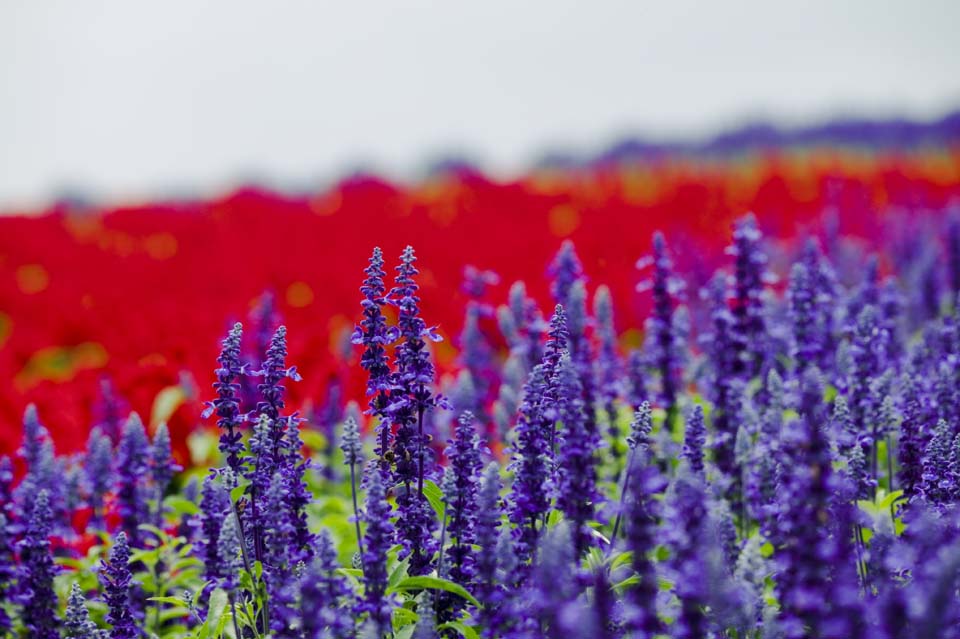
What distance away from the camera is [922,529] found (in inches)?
87.7

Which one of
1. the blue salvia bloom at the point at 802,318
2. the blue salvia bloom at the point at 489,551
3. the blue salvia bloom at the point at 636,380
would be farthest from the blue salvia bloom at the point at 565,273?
the blue salvia bloom at the point at 489,551

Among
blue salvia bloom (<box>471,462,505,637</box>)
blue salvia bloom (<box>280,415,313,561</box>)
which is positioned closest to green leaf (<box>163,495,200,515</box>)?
blue salvia bloom (<box>280,415,313,561</box>)

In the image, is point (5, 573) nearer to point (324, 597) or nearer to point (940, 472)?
point (324, 597)

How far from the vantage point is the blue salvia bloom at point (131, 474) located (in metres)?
4.24

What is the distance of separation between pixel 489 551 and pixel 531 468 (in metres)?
0.30

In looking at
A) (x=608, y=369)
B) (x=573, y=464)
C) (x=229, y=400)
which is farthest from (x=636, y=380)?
(x=229, y=400)

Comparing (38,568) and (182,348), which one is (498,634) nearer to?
(38,568)

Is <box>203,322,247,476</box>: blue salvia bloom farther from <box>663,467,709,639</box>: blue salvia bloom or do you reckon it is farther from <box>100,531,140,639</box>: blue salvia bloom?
<box>663,467,709,639</box>: blue salvia bloom

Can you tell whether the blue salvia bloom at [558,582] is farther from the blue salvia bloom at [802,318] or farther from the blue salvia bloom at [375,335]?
the blue salvia bloom at [802,318]

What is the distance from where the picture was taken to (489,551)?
8.68ft

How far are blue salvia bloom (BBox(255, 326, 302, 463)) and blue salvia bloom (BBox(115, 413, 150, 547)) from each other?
55.0 inches

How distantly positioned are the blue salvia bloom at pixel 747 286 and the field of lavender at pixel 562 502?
16 millimetres

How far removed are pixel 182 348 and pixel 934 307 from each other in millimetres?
5766

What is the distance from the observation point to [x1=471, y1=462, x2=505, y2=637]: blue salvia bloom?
2562 millimetres
